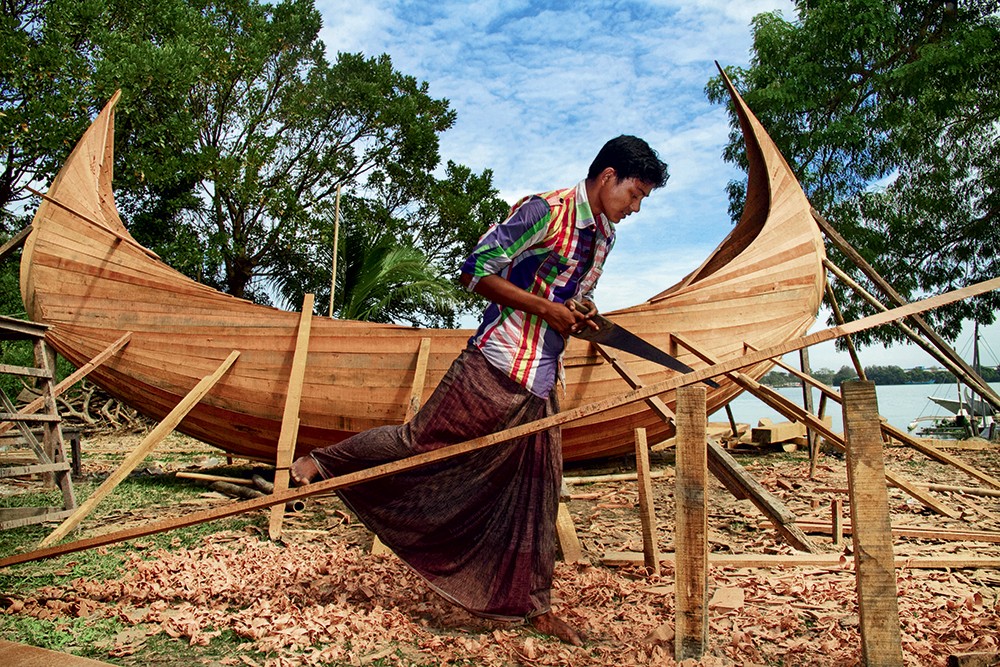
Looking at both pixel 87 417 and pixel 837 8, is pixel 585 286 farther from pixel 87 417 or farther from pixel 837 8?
pixel 837 8

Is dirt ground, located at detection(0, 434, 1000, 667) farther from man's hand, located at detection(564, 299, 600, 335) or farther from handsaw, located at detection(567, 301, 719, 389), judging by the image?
man's hand, located at detection(564, 299, 600, 335)

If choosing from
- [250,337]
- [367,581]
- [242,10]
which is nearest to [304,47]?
[242,10]

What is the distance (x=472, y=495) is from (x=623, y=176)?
1.41 meters

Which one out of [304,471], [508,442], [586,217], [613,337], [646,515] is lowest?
[646,515]

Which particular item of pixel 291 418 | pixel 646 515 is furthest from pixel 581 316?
pixel 291 418

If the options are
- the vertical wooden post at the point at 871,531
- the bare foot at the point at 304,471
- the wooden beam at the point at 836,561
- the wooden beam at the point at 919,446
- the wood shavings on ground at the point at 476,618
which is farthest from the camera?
the wooden beam at the point at 919,446

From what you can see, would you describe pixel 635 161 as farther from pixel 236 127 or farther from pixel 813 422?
pixel 236 127

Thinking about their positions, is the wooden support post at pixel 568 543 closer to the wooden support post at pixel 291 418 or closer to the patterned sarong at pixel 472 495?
the patterned sarong at pixel 472 495

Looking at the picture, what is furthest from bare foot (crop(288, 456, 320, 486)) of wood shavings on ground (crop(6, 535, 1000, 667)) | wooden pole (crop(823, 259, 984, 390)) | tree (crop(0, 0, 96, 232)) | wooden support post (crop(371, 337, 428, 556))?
tree (crop(0, 0, 96, 232))

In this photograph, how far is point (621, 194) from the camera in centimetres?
267

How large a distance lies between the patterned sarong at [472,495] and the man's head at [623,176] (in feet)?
2.58

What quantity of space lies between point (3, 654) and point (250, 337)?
10.4 ft

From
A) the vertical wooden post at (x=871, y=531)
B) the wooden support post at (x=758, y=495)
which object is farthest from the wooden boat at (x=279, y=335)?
the vertical wooden post at (x=871, y=531)

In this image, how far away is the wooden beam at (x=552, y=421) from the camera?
2242mm
